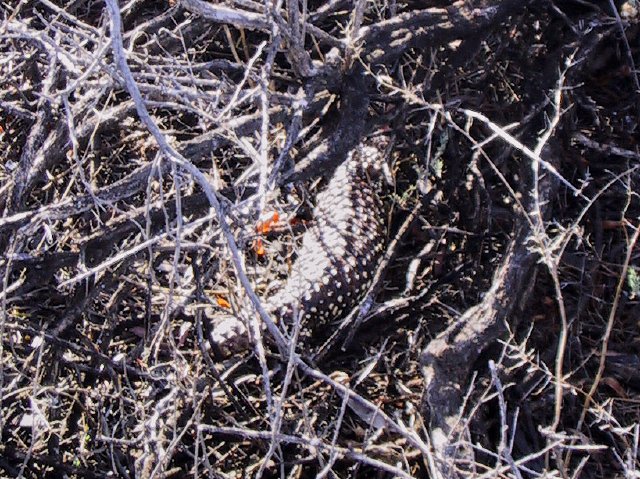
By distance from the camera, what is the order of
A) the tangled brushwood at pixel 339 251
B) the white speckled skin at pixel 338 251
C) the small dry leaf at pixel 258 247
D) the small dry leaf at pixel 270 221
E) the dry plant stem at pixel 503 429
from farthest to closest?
the small dry leaf at pixel 270 221 < the small dry leaf at pixel 258 247 < the white speckled skin at pixel 338 251 < the tangled brushwood at pixel 339 251 < the dry plant stem at pixel 503 429

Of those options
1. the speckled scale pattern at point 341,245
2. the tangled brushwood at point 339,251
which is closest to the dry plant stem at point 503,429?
the tangled brushwood at point 339,251

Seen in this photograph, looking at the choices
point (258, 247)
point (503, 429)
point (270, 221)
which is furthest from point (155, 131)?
point (270, 221)

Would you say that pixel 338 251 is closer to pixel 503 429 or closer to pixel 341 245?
pixel 341 245

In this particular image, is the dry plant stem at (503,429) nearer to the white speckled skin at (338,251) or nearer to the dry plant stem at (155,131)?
the dry plant stem at (155,131)

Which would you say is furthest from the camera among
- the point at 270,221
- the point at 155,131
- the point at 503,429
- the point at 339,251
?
the point at 270,221

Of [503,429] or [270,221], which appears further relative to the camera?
[270,221]

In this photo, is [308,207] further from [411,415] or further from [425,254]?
[411,415]

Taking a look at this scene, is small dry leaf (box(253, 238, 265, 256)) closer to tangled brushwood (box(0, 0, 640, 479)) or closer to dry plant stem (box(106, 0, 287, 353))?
tangled brushwood (box(0, 0, 640, 479))
